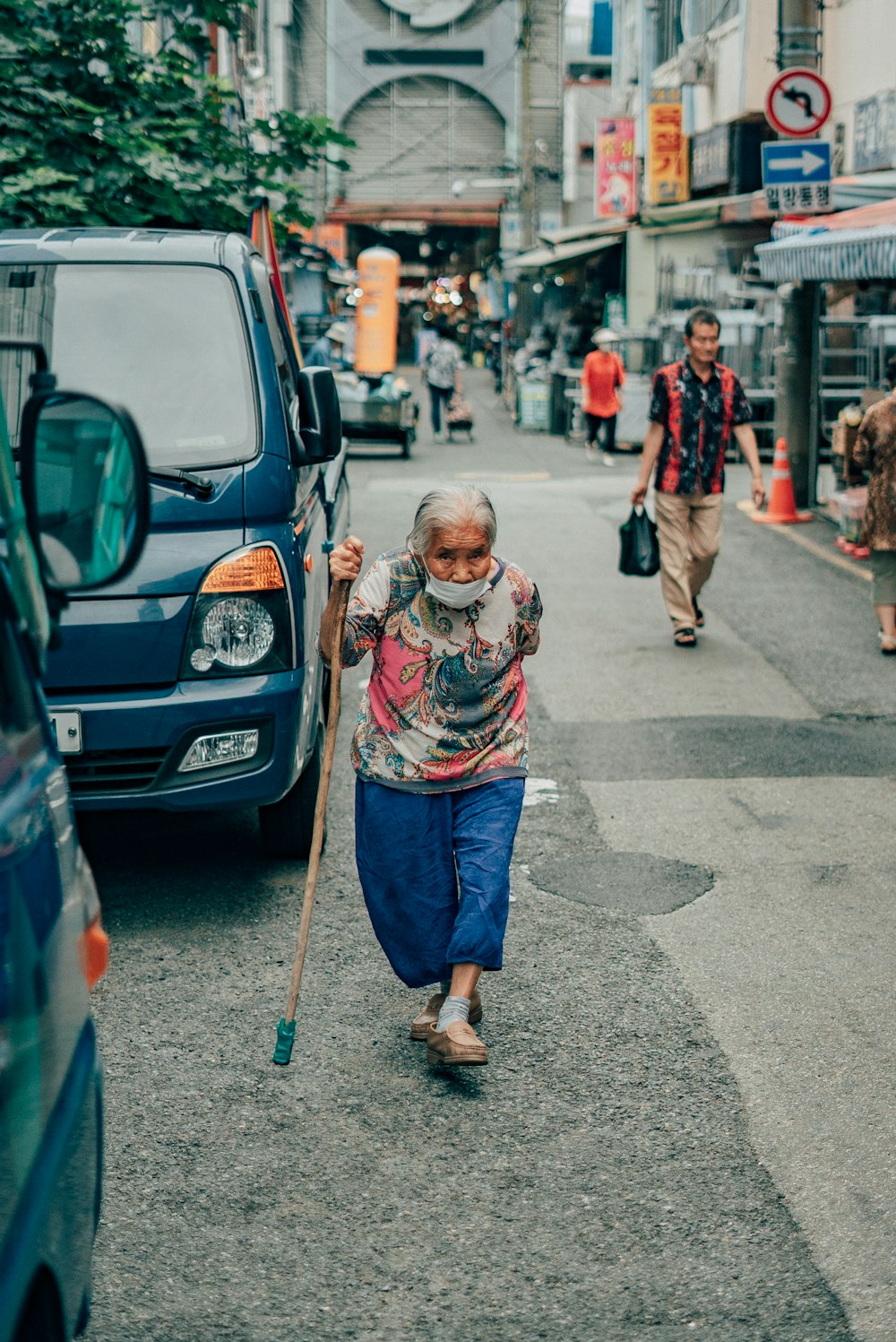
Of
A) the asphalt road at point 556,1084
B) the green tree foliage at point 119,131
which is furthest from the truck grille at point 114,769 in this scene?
the green tree foliage at point 119,131

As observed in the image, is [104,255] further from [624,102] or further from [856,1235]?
[624,102]

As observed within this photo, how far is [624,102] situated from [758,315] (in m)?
14.7

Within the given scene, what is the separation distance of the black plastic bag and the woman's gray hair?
18.0 ft

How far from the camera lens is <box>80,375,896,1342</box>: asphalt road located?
3318 mm

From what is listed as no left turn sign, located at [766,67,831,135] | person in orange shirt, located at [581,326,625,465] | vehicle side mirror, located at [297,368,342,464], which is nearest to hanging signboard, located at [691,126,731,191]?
person in orange shirt, located at [581,326,625,465]

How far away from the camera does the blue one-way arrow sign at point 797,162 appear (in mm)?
14680

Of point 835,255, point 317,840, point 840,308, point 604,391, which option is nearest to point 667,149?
point 604,391

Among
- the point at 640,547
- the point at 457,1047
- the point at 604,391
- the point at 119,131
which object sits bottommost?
the point at 457,1047

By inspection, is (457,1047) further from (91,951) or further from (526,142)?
(526,142)

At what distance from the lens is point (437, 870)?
173 inches

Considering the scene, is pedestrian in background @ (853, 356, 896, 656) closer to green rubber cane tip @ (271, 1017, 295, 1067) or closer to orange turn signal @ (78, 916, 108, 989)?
green rubber cane tip @ (271, 1017, 295, 1067)

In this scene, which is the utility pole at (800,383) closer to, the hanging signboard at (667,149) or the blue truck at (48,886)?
the hanging signboard at (667,149)

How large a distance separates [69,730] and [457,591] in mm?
1614

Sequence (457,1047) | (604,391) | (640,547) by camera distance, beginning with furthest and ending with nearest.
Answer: (604,391), (640,547), (457,1047)
